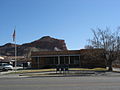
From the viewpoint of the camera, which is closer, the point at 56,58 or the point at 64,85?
the point at 64,85

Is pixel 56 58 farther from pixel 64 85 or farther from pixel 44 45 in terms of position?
pixel 44 45

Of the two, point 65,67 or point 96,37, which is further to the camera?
point 96,37

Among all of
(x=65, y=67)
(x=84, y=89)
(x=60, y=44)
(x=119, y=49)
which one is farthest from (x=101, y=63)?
(x=60, y=44)

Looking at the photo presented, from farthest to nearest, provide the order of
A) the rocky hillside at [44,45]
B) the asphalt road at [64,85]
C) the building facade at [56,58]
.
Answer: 1. the rocky hillside at [44,45]
2. the building facade at [56,58]
3. the asphalt road at [64,85]

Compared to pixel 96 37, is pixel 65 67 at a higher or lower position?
lower

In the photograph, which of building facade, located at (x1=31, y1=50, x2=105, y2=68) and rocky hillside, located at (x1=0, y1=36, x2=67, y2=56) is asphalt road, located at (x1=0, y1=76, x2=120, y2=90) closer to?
building facade, located at (x1=31, y1=50, x2=105, y2=68)

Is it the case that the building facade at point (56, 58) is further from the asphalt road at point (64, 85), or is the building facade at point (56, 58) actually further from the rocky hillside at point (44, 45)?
the rocky hillside at point (44, 45)

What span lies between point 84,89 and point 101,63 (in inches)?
1448

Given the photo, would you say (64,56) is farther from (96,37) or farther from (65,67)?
(65,67)

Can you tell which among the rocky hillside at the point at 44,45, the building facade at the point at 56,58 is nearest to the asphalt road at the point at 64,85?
the building facade at the point at 56,58

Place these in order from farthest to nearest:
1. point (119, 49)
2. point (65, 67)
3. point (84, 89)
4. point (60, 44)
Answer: point (60, 44), point (119, 49), point (65, 67), point (84, 89)

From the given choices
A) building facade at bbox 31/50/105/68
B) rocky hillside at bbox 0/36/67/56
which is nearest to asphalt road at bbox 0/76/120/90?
building facade at bbox 31/50/105/68

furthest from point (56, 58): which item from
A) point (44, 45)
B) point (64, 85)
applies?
point (44, 45)

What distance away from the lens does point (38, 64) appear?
51406mm
